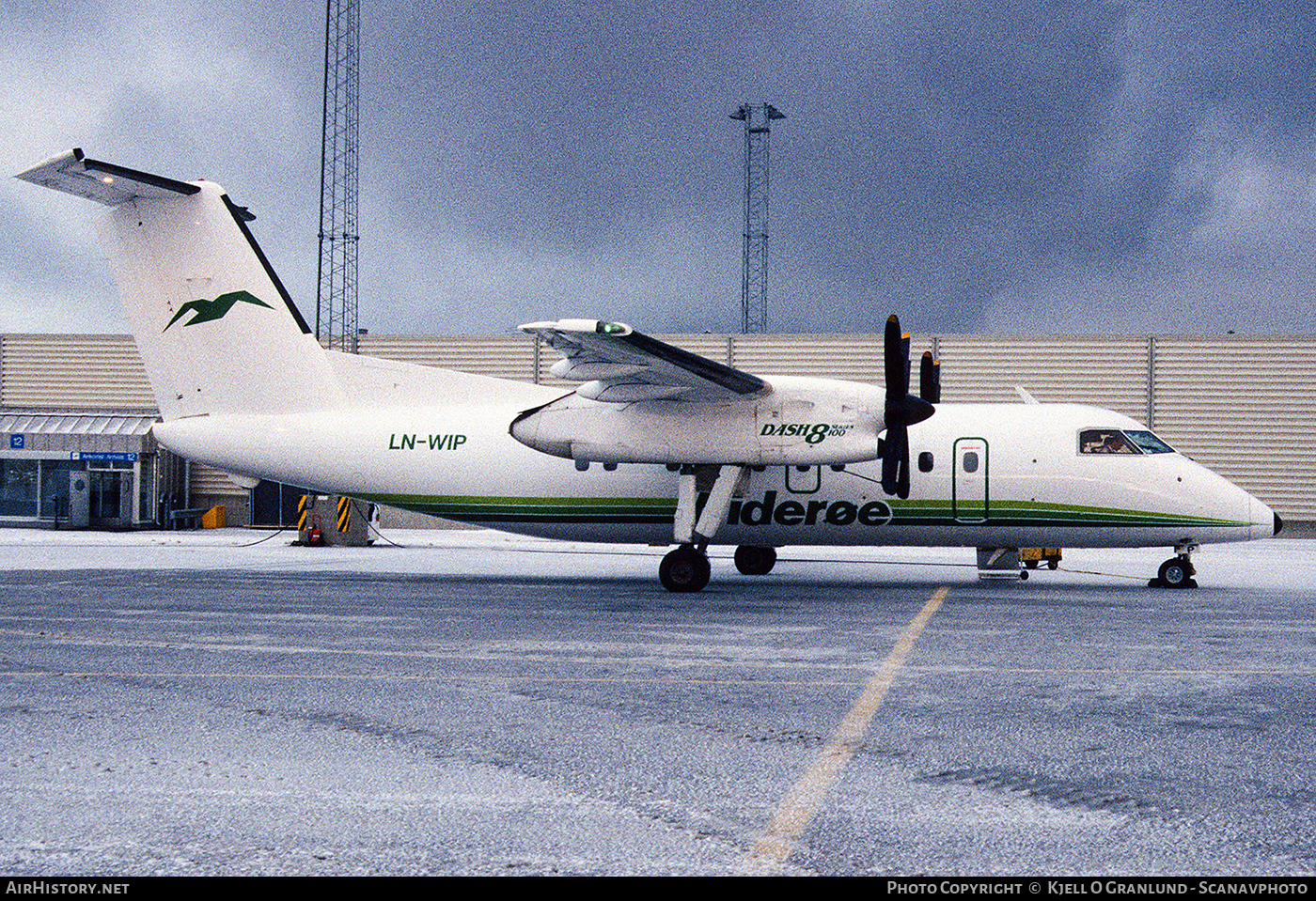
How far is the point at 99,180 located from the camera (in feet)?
59.7

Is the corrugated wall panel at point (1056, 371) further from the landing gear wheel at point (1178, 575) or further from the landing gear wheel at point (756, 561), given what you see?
the landing gear wheel at point (1178, 575)

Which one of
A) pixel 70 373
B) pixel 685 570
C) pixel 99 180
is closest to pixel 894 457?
pixel 685 570

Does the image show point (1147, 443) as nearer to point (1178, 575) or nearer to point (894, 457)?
point (1178, 575)

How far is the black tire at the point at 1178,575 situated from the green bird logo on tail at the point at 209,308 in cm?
1776

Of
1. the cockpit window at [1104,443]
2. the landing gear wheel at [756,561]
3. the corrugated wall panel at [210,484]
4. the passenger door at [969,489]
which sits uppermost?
the cockpit window at [1104,443]

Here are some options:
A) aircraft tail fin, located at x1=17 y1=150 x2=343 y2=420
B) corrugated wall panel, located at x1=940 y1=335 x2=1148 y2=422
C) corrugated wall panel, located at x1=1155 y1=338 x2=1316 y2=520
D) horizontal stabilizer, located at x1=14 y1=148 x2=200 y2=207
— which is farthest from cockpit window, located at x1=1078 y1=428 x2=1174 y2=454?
corrugated wall panel, located at x1=1155 y1=338 x2=1316 y2=520

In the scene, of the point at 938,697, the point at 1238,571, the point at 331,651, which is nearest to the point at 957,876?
the point at 938,697

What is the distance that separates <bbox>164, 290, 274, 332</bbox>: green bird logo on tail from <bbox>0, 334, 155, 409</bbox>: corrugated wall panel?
31381mm

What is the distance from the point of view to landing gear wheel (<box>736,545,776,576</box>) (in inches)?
874

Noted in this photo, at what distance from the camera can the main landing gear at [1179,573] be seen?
751 inches

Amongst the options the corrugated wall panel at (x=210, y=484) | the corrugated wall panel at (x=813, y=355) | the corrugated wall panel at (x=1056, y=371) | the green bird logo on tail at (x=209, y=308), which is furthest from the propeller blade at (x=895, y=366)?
the corrugated wall panel at (x=210, y=484)

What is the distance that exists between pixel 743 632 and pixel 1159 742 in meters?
6.27

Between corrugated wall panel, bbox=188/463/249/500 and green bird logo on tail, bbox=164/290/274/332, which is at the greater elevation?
green bird logo on tail, bbox=164/290/274/332

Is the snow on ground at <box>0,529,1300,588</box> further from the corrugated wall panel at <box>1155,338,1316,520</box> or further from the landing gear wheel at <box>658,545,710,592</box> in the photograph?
the landing gear wheel at <box>658,545,710,592</box>
